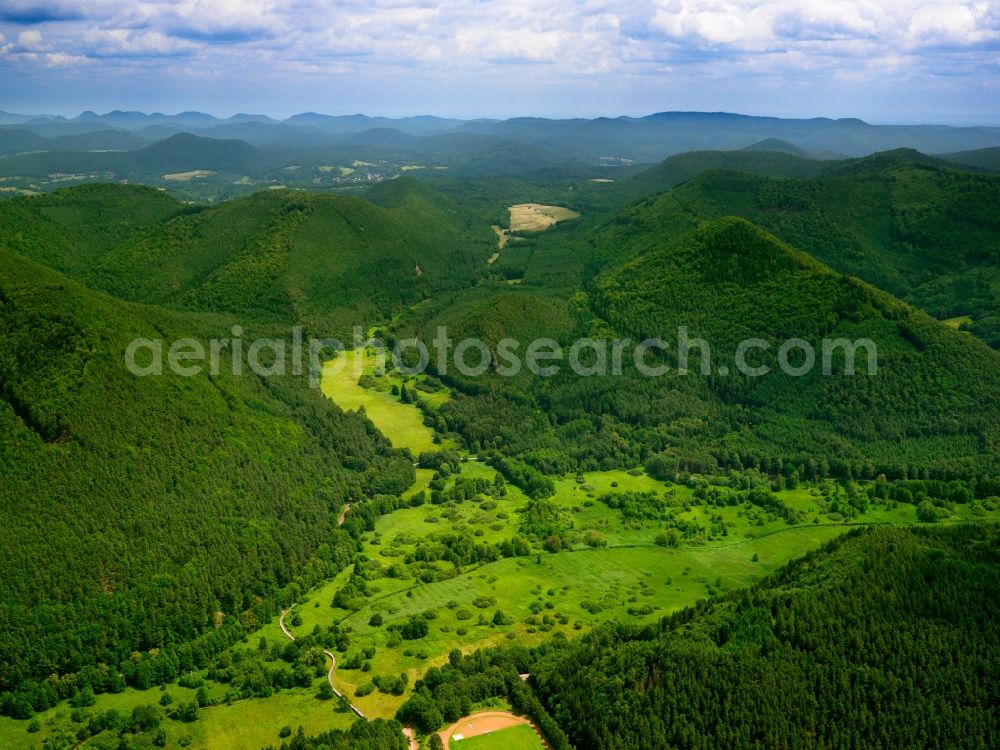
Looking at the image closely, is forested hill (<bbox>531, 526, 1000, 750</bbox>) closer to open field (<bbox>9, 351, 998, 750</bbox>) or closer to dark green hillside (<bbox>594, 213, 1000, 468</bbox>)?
open field (<bbox>9, 351, 998, 750</bbox>)

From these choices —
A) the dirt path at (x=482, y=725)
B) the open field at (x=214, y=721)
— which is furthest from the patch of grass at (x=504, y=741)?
the open field at (x=214, y=721)

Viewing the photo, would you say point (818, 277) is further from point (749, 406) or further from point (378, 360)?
point (378, 360)

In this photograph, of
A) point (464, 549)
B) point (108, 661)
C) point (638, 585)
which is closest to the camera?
point (108, 661)

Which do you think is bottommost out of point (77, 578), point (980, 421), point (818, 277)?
point (77, 578)

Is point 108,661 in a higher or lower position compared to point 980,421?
lower

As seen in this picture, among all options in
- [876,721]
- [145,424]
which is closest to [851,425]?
[876,721]

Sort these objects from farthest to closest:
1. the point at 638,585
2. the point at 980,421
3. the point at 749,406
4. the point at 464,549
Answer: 1. the point at 749,406
2. the point at 980,421
3. the point at 464,549
4. the point at 638,585

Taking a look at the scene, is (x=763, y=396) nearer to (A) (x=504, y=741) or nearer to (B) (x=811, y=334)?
(B) (x=811, y=334)

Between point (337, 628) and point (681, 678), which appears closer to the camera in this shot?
point (681, 678)
